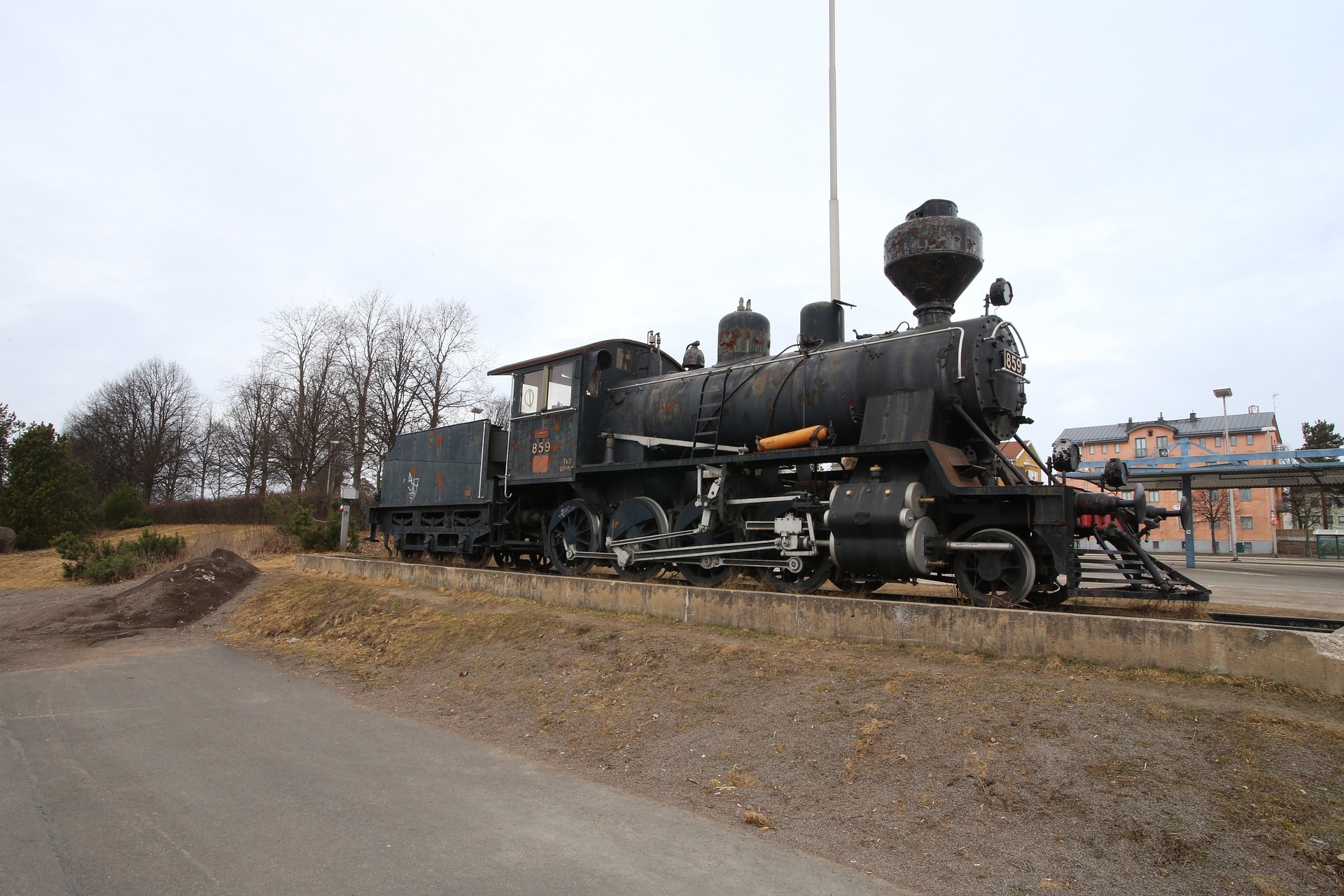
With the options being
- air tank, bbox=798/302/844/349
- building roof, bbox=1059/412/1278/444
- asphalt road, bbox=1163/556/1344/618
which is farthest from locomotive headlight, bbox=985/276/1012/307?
building roof, bbox=1059/412/1278/444

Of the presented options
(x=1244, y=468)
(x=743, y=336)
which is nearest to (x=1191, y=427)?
(x=1244, y=468)

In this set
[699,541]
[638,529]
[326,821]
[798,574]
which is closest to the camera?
[326,821]

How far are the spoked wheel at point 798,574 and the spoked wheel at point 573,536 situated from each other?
128 inches

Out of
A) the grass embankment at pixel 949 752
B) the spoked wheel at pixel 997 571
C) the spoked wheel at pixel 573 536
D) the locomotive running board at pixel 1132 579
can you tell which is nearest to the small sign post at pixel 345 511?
the spoked wheel at pixel 573 536

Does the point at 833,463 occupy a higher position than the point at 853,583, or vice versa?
the point at 833,463

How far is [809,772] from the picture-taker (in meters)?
4.73

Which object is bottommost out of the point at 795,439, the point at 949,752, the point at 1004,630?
the point at 949,752

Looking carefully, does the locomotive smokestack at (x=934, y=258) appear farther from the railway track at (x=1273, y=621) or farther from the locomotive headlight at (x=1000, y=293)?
the railway track at (x=1273, y=621)

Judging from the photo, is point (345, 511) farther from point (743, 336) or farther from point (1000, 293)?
point (1000, 293)

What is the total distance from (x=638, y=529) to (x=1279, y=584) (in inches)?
644

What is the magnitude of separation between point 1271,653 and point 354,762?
20.9 feet

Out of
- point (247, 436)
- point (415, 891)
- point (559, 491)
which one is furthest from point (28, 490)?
point (415, 891)

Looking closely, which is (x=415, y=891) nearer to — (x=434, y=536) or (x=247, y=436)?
(x=434, y=536)

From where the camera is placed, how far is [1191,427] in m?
67.6
